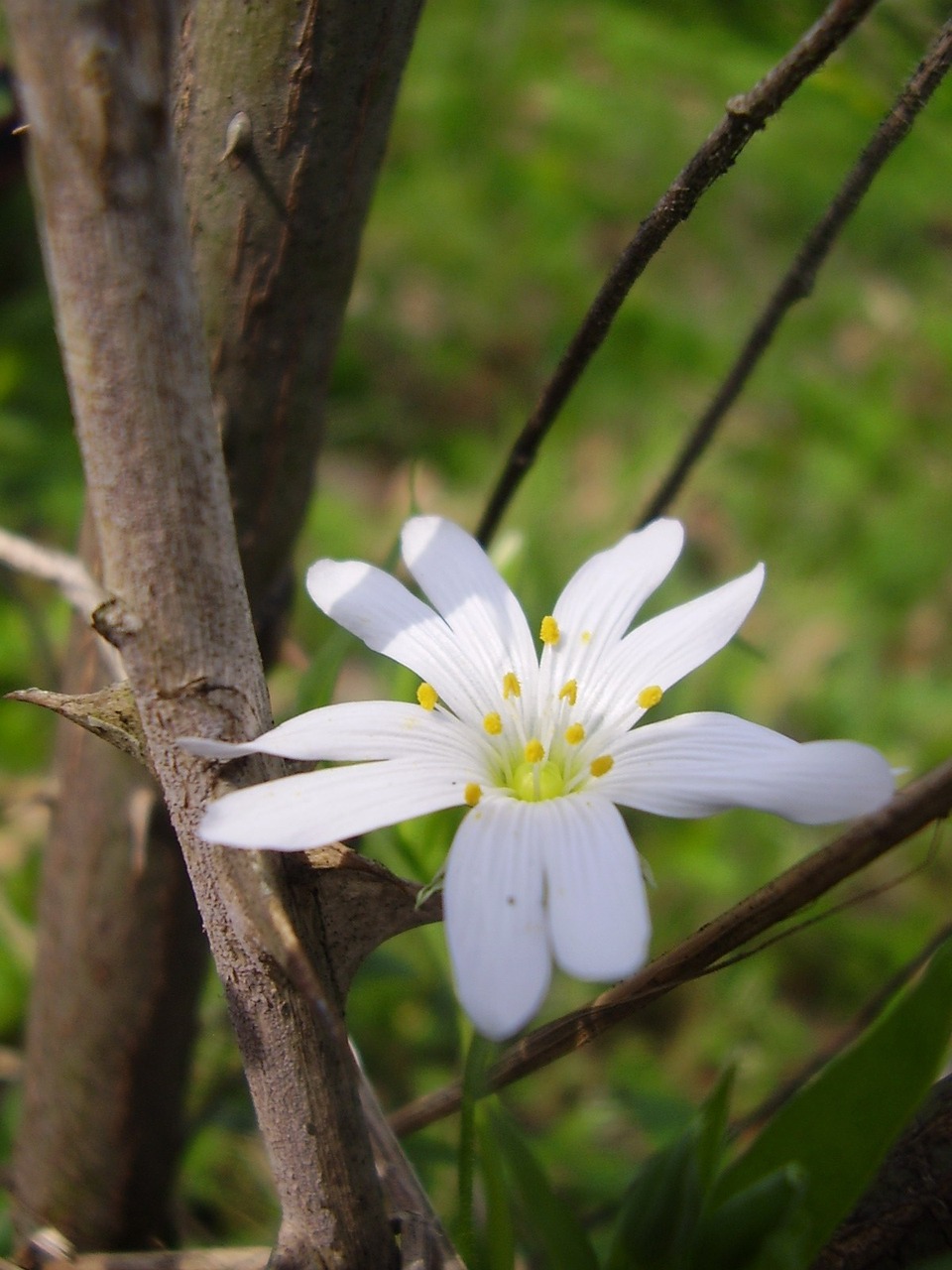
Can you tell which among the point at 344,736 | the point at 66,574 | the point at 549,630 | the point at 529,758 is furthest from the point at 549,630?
the point at 66,574

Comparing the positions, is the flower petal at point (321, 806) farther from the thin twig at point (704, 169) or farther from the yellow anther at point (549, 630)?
the thin twig at point (704, 169)

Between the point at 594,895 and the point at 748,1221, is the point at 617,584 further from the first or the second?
the point at 748,1221

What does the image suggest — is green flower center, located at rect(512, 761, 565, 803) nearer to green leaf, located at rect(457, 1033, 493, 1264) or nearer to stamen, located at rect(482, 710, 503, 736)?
stamen, located at rect(482, 710, 503, 736)

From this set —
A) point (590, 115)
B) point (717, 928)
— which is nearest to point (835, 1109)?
point (717, 928)

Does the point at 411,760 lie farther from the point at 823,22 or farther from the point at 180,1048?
the point at 180,1048

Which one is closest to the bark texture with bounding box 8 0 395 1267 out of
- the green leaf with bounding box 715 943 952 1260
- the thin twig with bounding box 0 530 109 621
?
the green leaf with bounding box 715 943 952 1260

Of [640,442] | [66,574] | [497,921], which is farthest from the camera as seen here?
[640,442]
